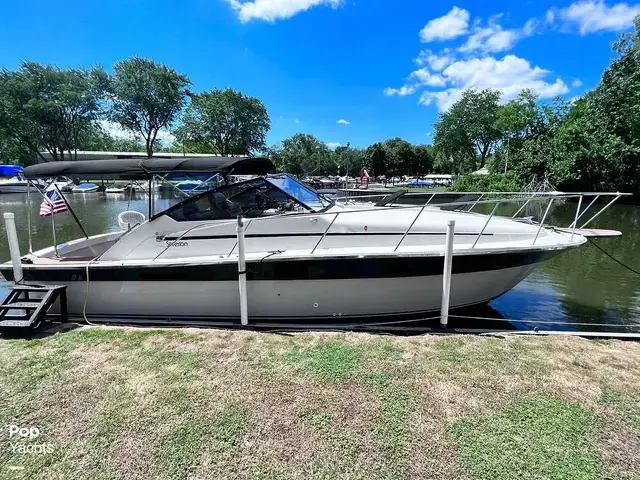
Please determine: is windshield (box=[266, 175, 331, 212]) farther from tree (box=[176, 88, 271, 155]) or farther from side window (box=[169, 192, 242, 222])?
tree (box=[176, 88, 271, 155])

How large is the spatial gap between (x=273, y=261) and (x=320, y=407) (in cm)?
206

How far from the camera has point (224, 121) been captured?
160 feet

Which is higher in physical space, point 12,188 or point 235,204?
point 12,188

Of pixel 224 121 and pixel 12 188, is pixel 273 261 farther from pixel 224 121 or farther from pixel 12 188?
pixel 224 121

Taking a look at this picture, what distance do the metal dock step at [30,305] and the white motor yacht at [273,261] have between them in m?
0.31

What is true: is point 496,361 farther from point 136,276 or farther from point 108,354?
point 136,276

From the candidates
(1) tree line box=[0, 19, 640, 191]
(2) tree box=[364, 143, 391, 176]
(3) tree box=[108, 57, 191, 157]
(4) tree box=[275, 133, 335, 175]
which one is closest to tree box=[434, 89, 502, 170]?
(1) tree line box=[0, 19, 640, 191]

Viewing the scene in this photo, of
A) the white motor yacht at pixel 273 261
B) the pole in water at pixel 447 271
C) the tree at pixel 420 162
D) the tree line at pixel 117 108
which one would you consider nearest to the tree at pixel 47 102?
the tree line at pixel 117 108

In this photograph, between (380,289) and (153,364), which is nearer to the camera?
(153,364)

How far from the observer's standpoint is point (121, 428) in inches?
101

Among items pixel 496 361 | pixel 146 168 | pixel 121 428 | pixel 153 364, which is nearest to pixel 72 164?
pixel 146 168

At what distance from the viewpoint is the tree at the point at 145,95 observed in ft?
137

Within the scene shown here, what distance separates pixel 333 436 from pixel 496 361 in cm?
193

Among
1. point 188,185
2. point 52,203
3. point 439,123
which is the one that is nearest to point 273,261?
point 188,185
